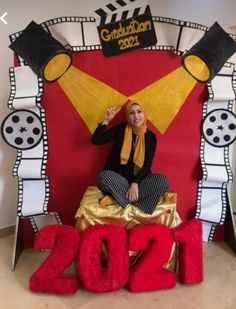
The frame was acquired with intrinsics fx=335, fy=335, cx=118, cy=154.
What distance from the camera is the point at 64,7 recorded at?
2258 mm

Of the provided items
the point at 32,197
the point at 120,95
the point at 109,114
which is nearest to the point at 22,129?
the point at 32,197

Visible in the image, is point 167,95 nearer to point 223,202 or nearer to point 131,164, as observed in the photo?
point 131,164

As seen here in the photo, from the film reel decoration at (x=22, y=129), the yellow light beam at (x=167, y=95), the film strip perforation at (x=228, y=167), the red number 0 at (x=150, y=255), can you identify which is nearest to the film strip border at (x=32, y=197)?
the film reel decoration at (x=22, y=129)

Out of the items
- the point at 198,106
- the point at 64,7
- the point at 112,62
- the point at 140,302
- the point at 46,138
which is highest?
the point at 64,7

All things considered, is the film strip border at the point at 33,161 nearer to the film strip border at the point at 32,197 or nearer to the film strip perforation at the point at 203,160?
the film strip border at the point at 32,197

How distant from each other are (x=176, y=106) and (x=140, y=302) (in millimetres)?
1175

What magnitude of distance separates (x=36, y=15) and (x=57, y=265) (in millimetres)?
1573

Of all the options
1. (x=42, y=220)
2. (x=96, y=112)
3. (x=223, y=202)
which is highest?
(x=96, y=112)

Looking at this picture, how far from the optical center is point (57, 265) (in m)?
1.75

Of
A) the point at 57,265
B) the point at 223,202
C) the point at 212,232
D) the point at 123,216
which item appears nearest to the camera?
the point at 57,265

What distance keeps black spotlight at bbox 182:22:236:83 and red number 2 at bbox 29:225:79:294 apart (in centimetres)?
120

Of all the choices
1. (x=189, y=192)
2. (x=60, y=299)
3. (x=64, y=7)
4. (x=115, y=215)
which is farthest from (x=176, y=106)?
(x=60, y=299)

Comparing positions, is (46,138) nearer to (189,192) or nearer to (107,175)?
(107,175)

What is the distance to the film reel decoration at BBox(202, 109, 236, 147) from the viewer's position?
2.12m
